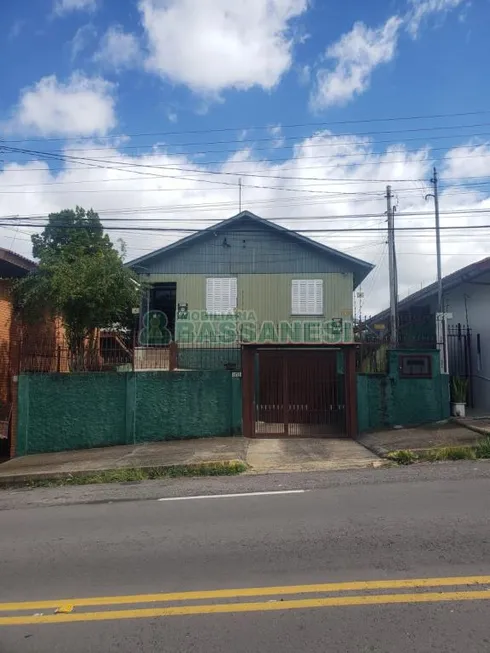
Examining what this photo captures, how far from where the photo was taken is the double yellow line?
4.10 meters

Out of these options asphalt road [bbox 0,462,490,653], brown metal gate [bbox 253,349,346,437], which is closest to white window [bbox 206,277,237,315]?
brown metal gate [bbox 253,349,346,437]

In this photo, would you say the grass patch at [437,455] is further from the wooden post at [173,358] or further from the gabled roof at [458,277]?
the wooden post at [173,358]

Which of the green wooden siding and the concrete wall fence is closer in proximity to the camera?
the concrete wall fence

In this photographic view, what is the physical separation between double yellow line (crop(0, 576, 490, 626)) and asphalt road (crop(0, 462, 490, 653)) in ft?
0.05

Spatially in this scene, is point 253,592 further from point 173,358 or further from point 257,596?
point 173,358

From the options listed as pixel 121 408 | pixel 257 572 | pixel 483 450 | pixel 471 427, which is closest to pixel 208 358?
pixel 121 408

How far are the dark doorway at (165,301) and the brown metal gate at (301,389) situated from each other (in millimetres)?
9039

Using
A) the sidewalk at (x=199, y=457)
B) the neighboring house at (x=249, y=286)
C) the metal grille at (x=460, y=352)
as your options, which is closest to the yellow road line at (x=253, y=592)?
the sidewalk at (x=199, y=457)

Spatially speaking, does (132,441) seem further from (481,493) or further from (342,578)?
(342,578)

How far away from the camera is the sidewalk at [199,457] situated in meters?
10.7

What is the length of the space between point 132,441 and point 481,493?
9005 millimetres

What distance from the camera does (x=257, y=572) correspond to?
4.84 meters

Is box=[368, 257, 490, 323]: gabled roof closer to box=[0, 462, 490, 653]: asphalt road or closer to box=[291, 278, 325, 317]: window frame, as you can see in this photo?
box=[291, 278, 325, 317]: window frame

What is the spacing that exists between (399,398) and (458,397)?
149 cm
